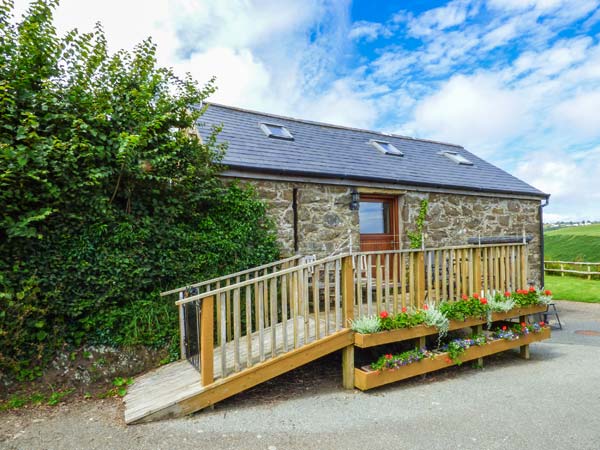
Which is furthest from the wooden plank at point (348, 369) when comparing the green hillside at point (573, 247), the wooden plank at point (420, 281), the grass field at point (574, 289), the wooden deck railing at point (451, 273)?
the green hillside at point (573, 247)

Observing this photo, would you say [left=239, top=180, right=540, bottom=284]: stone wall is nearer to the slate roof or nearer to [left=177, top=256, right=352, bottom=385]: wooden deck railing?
the slate roof

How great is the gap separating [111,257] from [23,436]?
6.56 feet

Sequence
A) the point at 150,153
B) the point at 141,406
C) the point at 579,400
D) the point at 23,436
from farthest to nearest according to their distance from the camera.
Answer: the point at 150,153, the point at 579,400, the point at 141,406, the point at 23,436

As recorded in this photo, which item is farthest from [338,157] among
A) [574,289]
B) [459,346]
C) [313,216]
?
[574,289]

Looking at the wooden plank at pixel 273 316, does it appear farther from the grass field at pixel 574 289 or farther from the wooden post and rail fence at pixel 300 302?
the grass field at pixel 574 289

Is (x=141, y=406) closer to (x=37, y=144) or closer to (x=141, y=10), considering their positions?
(x=37, y=144)

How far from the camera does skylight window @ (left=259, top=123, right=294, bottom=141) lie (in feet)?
25.3

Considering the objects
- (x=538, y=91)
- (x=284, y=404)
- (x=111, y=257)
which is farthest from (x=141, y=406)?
(x=538, y=91)

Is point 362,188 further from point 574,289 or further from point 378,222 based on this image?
point 574,289

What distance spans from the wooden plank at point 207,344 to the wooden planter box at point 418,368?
1760 mm

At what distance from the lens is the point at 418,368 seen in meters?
4.20

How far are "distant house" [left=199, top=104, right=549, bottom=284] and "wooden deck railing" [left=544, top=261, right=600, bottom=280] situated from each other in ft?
33.0

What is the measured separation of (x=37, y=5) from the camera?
4.28m

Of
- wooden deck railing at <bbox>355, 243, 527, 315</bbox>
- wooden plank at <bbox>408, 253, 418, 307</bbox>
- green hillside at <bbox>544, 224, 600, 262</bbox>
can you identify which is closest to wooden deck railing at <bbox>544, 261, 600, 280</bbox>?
green hillside at <bbox>544, 224, 600, 262</bbox>
